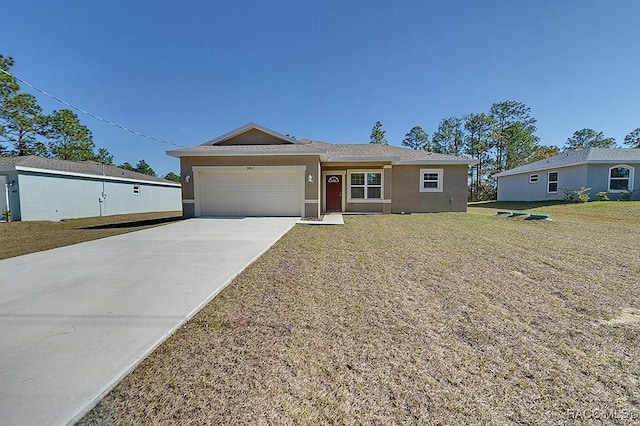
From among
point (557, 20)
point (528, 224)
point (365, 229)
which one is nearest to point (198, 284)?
point (365, 229)

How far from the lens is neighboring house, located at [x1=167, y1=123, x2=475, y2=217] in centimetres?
1218

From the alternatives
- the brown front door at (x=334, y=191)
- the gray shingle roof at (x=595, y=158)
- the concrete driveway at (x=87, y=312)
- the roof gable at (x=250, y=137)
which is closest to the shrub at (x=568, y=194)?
the gray shingle roof at (x=595, y=158)

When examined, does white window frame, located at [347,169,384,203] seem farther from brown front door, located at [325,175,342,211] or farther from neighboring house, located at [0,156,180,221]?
neighboring house, located at [0,156,180,221]

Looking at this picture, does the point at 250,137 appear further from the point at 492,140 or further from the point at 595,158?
the point at 492,140

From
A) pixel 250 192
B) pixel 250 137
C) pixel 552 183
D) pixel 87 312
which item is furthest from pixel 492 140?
pixel 87 312

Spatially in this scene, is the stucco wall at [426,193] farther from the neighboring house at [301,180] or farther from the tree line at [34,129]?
the tree line at [34,129]

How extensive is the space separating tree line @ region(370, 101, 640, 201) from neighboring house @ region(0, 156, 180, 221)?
99.8ft

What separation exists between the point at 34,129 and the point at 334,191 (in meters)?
30.8

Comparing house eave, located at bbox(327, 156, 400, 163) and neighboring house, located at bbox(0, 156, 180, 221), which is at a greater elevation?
house eave, located at bbox(327, 156, 400, 163)

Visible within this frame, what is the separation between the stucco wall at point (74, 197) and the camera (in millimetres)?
14070

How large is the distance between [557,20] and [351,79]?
986cm

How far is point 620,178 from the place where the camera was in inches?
711

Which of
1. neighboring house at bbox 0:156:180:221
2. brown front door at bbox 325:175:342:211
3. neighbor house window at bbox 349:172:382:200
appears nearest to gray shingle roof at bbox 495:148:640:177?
neighbor house window at bbox 349:172:382:200

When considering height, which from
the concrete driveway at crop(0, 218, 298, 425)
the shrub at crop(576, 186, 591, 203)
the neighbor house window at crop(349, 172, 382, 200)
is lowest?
the concrete driveway at crop(0, 218, 298, 425)
